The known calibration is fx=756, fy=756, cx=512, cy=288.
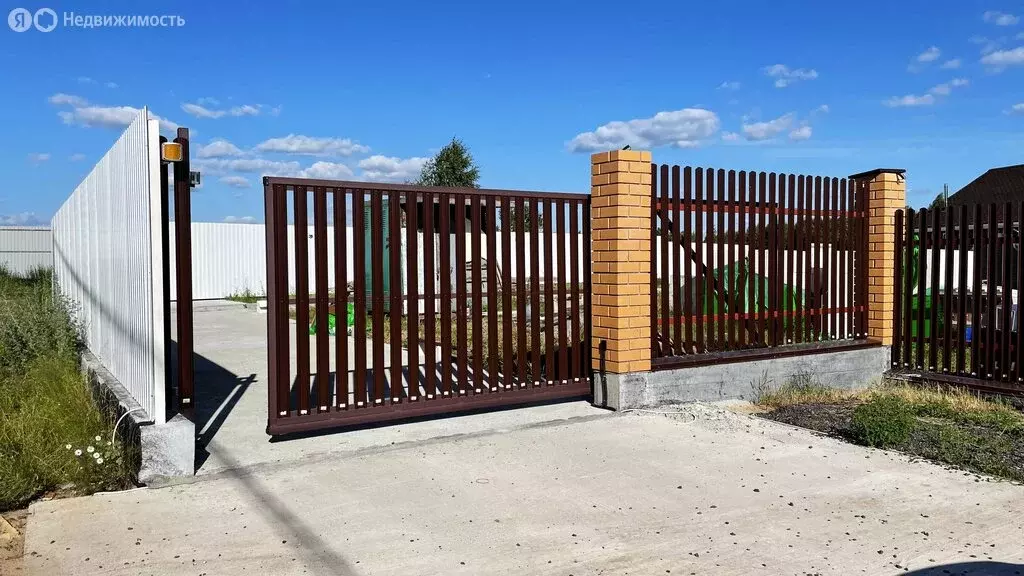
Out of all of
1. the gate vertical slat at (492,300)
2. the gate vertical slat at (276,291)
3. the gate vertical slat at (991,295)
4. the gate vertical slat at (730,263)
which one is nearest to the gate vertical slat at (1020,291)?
the gate vertical slat at (991,295)

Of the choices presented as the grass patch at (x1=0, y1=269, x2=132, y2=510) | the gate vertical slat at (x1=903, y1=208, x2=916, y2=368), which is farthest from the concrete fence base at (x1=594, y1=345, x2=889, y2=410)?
the grass patch at (x1=0, y1=269, x2=132, y2=510)

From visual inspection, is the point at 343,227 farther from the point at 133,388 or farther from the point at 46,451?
the point at 46,451

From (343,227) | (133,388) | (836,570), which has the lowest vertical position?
(836,570)

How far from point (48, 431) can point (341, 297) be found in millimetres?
2285

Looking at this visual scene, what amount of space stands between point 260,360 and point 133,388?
5005mm

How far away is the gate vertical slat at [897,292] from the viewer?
30.5ft

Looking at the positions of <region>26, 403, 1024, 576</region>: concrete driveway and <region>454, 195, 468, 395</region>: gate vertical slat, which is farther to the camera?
<region>454, 195, 468, 395</region>: gate vertical slat

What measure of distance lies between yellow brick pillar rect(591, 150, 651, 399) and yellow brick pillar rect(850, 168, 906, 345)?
12.0ft

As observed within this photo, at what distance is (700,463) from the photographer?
552 centimetres

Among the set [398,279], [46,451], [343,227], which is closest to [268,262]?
[343,227]

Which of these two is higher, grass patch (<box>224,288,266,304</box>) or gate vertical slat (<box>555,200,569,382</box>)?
gate vertical slat (<box>555,200,569,382</box>)

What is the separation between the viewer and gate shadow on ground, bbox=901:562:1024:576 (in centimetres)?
358

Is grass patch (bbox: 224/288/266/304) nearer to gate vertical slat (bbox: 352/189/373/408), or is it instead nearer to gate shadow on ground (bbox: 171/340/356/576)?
gate shadow on ground (bbox: 171/340/356/576)

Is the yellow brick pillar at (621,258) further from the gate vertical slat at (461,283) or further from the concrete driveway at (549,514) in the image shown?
the gate vertical slat at (461,283)
